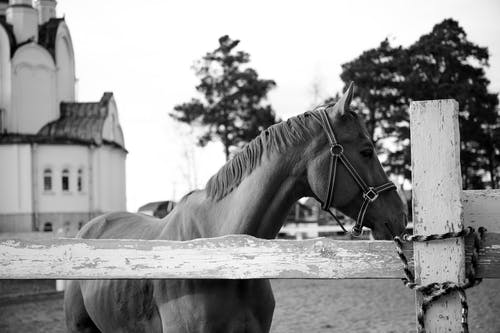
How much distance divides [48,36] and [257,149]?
125 ft

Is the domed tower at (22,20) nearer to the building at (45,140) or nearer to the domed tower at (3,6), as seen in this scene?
the building at (45,140)

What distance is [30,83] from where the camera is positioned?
37469 millimetres

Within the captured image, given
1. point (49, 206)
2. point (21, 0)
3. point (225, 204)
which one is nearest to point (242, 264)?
point (225, 204)

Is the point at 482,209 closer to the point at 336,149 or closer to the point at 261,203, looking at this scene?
the point at 336,149

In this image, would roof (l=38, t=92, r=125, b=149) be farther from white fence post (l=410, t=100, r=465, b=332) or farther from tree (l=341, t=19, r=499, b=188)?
white fence post (l=410, t=100, r=465, b=332)

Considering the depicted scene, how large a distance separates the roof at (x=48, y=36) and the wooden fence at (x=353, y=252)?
38.0 m

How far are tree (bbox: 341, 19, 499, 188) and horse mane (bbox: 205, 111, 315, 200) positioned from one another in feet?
84.0

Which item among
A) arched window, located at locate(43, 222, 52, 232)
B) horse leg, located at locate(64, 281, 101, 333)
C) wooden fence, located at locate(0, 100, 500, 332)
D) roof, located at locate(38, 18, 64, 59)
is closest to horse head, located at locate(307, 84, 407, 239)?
wooden fence, located at locate(0, 100, 500, 332)

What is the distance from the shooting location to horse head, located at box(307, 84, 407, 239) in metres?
3.00

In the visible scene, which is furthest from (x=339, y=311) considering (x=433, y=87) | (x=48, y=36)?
(x=48, y=36)

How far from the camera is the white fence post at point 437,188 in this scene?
2367 mm

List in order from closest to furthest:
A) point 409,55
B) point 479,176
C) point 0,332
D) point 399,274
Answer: point 399,274, point 0,332, point 479,176, point 409,55

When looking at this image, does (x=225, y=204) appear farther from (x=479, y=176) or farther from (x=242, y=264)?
(x=479, y=176)

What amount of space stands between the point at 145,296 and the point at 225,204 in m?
0.68
